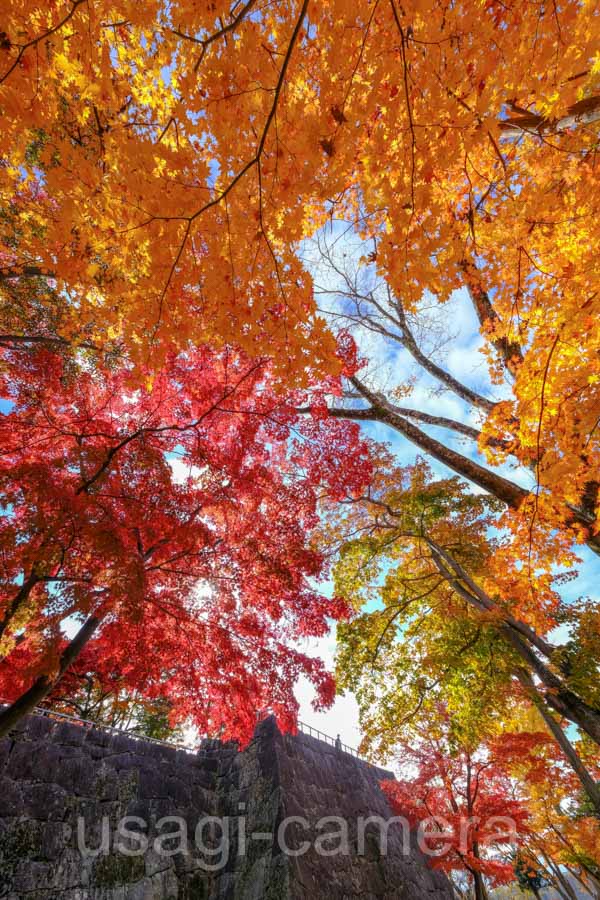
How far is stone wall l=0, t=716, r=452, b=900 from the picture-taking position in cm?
530

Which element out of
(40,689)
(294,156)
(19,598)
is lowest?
(40,689)

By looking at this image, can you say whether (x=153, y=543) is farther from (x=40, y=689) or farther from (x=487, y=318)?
(x=487, y=318)

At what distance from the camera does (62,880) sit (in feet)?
17.0

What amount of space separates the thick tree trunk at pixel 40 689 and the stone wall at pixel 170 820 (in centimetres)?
189

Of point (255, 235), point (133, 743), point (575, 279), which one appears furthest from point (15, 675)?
point (575, 279)

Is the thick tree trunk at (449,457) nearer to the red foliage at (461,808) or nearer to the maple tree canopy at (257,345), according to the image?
the maple tree canopy at (257,345)

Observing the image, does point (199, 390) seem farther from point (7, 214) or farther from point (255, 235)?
point (255, 235)

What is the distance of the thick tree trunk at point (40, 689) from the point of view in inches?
170

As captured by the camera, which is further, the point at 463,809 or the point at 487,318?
the point at 463,809

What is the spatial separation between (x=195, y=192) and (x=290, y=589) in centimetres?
529

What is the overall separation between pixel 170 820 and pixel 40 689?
463cm

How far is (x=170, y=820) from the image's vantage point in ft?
22.7

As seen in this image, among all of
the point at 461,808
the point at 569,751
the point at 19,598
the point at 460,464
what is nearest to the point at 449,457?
the point at 460,464

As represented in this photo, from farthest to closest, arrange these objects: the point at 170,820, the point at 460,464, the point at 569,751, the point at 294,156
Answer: the point at 170,820
the point at 460,464
the point at 569,751
the point at 294,156
